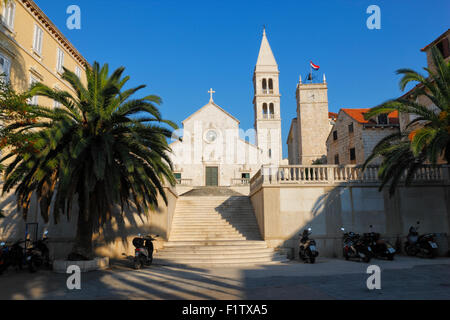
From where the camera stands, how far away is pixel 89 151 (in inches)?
383

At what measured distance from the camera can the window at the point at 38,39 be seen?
19922 millimetres

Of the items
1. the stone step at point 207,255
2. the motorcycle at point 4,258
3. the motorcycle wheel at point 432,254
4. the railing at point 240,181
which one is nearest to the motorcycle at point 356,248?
the motorcycle wheel at point 432,254

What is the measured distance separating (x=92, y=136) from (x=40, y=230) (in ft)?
22.0

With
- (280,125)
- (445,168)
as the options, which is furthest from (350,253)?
(280,125)

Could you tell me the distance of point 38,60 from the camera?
20062 mm

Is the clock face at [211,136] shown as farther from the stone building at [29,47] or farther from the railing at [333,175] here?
the railing at [333,175]

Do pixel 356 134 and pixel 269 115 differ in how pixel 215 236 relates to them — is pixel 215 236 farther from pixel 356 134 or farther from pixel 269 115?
pixel 269 115

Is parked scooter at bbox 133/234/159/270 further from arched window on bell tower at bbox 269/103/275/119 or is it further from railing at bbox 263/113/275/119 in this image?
arched window on bell tower at bbox 269/103/275/119

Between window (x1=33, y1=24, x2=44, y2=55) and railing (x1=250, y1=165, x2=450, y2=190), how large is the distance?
16.4m

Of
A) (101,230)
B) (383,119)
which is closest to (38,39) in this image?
(101,230)

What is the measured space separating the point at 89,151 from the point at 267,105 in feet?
123

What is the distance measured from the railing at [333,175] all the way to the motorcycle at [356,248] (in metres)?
2.84

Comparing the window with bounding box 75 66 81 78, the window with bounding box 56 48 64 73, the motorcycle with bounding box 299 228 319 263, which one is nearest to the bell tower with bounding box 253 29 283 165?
the window with bounding box 75 66 81 78
